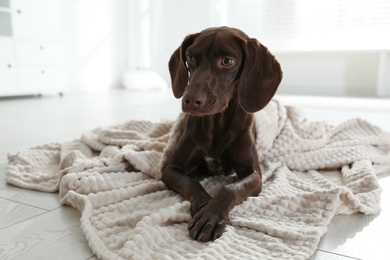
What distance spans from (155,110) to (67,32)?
10.0 feet

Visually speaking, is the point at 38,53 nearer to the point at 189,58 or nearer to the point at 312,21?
the point at 312,21

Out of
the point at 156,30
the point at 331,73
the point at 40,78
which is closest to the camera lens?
the point at 40,78

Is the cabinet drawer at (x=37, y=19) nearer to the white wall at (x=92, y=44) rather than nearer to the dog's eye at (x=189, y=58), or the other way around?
the white wall at (x=92, y=44)

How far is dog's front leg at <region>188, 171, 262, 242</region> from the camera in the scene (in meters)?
1.09

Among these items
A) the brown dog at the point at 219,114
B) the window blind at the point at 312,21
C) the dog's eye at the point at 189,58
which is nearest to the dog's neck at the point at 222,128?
the brown dog at the point at 219,114

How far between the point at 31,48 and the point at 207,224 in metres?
4.77

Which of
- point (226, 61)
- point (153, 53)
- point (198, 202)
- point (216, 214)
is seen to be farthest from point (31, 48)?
point (216, 214)

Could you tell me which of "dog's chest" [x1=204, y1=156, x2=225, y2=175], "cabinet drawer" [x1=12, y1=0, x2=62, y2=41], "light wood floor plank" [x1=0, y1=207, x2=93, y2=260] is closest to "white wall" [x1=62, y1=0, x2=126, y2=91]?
"cabinet drawer" [x1=12, y1=0, x2=62, y2=41]

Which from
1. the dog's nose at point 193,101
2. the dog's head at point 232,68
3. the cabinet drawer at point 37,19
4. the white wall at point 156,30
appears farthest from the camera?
the white wall at point 156,30

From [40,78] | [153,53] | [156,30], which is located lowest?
[40,78]

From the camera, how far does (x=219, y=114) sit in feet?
4.74

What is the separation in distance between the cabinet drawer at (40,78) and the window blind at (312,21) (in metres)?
2.90

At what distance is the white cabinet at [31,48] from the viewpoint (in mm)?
4812

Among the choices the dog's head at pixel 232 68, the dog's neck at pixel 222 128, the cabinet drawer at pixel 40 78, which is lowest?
the cabinet drawer at pixel 40 78
